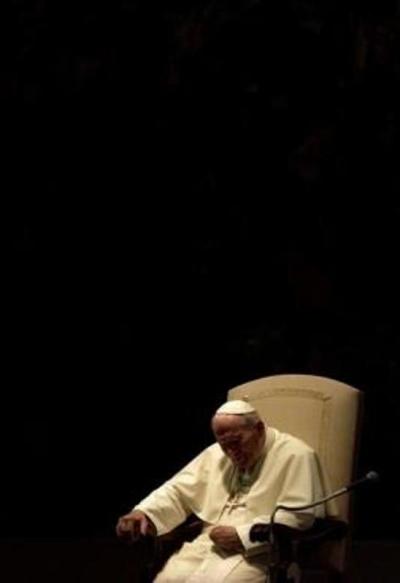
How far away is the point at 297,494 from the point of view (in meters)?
5.79

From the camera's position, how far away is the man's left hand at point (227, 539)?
5582 mm

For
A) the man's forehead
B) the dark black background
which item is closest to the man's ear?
the man's forehead

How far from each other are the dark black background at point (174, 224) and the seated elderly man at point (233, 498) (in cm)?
237

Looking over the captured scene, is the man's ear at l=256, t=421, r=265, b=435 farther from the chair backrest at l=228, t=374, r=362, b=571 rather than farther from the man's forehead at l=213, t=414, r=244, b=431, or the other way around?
the chair backrest at l=228, t=374, r=362, b=571

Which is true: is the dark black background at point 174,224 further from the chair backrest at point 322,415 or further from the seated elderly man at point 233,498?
the seated elderly man at point 233,498

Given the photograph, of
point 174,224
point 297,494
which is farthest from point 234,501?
point 174,224

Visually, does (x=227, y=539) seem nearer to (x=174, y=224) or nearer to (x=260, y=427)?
(x=260, y=427)

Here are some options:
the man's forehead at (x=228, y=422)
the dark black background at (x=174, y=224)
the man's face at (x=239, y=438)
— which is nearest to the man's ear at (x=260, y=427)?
the man's face at (x=239, y=438)

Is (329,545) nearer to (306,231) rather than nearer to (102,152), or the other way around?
(306,231)

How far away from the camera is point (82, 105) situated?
29.2 feet

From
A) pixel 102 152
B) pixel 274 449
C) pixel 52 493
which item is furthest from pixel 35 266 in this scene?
pixel 274 449

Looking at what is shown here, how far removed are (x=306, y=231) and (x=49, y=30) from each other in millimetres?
2036

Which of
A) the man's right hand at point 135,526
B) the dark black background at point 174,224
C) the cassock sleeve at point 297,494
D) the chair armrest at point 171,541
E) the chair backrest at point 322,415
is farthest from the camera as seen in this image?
the dark black background at point 174,224

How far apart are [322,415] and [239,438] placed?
46 cm
